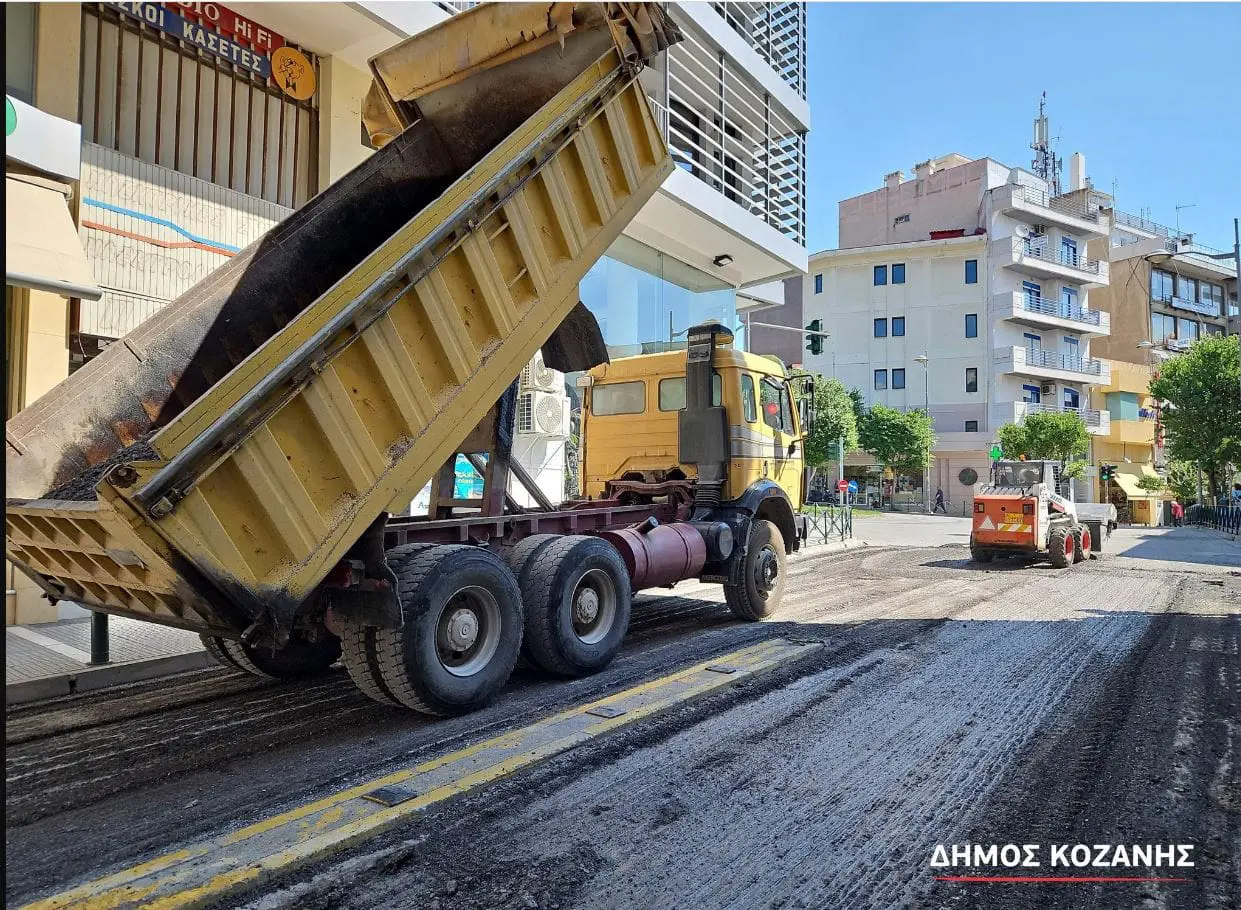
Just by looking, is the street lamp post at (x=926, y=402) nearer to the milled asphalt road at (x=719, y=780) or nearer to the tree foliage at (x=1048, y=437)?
the tree foliage at (x=1048, y=437)

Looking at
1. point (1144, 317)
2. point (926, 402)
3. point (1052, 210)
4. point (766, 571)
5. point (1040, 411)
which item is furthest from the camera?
point (1144, 317)

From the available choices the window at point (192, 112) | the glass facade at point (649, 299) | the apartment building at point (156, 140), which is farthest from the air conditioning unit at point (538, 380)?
the window at point (192, 112)

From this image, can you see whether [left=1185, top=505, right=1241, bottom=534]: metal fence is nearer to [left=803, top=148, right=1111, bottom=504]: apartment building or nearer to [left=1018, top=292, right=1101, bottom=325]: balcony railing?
[left=803, top=148, right=1111, bottom=504]: apartment building

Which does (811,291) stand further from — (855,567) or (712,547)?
(712,547)

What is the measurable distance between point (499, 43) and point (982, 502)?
41.2 feet

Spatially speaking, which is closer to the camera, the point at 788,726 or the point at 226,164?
the point at 788,726

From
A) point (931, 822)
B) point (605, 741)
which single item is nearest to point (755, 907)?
point (931, 822)

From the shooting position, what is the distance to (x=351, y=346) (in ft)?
14.6

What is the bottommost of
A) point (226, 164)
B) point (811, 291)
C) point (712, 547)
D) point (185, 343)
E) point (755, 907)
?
point (755, 907)

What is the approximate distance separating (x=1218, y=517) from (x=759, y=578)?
31.7 m

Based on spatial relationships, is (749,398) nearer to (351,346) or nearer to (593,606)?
(593,606)

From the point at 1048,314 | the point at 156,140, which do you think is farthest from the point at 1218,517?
the point at 156,140

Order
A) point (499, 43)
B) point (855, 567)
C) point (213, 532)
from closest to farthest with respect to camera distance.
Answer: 1. point (213, 532)
2. point (499, 43)
3. point (855, 567)

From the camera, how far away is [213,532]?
3846 millimetres
